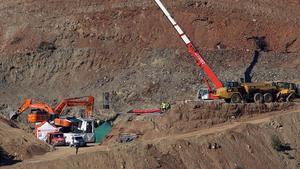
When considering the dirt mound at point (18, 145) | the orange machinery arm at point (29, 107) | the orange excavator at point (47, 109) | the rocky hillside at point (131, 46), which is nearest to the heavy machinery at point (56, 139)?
the dirt mound at point (18, 145)

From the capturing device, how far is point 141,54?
207 ft

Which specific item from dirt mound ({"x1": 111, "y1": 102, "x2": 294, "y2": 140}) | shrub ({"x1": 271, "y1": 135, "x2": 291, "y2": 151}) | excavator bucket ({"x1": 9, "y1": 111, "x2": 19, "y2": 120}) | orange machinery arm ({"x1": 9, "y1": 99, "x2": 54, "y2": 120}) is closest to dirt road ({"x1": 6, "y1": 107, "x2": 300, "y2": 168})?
dirt mound ({"x1": 111, "y1": 102, "x2": 294, "y2": 140})

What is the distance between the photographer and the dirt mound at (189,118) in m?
42.6

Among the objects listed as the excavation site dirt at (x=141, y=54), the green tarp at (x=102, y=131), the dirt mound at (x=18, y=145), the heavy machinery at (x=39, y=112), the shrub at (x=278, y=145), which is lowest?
the shrub at (x=278, y=145)

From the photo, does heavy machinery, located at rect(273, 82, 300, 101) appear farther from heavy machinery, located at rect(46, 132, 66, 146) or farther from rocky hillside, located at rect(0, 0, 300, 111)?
heavy machinery, located at rect(46, 132, 66, 146)

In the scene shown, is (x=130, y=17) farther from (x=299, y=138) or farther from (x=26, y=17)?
(x=299, y=138)

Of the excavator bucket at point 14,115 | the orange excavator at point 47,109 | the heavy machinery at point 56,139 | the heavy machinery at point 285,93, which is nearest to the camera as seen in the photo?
the heavy machinery at point 56,139

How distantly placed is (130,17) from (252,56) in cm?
1070

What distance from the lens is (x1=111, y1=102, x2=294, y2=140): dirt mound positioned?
42.6 meters

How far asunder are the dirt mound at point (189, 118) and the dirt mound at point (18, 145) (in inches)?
229

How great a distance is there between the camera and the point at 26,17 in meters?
67.9

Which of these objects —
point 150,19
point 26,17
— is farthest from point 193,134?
point 26,17

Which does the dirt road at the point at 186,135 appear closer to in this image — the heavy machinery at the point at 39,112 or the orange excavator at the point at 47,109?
the orange excavator at the point at 47,109

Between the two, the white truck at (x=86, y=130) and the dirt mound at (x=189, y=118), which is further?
the white truck at (x=86, y=130)
